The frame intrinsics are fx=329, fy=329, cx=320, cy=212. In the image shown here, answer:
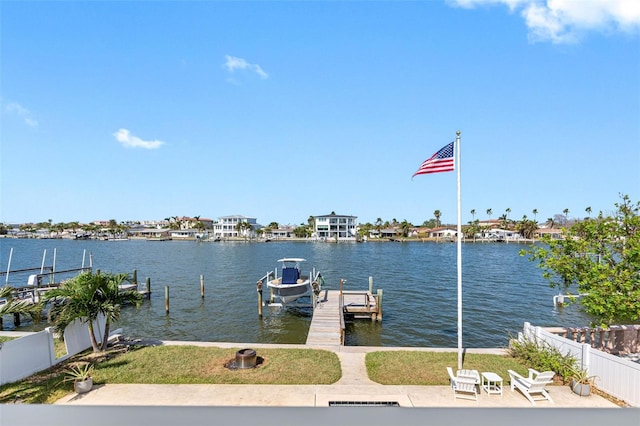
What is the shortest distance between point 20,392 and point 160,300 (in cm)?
1899

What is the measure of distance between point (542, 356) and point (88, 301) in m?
13.0

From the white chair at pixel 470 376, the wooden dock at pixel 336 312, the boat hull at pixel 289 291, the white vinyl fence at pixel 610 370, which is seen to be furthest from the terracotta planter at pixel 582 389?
the boat hull at pixel 289 291

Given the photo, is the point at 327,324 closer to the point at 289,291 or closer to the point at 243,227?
the point at 289,291

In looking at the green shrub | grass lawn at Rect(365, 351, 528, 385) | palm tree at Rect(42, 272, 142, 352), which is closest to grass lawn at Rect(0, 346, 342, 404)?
palm tree at Rect(42, 272, 142, 352)

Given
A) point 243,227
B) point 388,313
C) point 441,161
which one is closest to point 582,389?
point 441,161

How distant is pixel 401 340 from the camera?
1639 centimetres

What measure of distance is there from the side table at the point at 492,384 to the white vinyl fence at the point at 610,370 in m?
2.30

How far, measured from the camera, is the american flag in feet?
29.3

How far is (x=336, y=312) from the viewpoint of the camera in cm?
1680

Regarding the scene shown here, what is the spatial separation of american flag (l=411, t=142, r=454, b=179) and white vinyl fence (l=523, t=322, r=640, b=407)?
5603 mm

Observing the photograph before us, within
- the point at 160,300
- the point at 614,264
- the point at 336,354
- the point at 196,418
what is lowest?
the point at 160,300

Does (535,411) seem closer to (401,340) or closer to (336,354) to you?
(336,354)

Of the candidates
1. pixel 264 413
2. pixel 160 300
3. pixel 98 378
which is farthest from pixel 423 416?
pixel 160 300

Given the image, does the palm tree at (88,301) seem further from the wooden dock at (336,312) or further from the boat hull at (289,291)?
the boat hull at (289,291)
